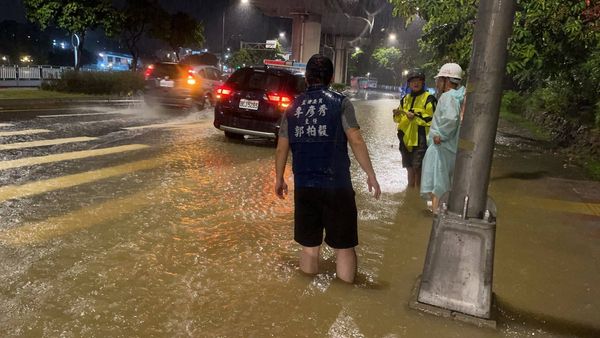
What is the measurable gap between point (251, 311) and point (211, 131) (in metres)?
9.56

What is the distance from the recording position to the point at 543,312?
369cm

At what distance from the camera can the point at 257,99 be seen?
34.0 feet

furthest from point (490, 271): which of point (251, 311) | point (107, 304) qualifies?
A: point (107, 304)

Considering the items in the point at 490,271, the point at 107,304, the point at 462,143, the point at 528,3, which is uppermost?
the point at 528,3

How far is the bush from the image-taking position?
853 inches

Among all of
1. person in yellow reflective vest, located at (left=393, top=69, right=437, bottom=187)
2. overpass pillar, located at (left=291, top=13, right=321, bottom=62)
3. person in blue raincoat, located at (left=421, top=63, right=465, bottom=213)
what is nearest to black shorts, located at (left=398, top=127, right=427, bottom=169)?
person in yellow reflective vest, located at (left=393, top=69, right=437, bottom=187)

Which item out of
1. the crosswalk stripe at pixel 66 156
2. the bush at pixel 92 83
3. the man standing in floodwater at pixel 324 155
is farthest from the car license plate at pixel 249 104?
the bush at pixel 92 83

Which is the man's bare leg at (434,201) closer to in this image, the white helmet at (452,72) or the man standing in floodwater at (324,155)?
the white helmet at (452,72)

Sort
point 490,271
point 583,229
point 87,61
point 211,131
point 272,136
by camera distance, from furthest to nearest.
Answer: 1. point 87,61
2. point 211,131
3. point 272,136
4. point 583,229
5. point 490,271

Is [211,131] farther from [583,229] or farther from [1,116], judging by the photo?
[583,229]

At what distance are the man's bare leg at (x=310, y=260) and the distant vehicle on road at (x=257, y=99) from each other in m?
6.37

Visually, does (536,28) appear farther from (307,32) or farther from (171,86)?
(307,32)

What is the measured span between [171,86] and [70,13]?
895cm

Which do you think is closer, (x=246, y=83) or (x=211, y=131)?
(x=246, y=83)
